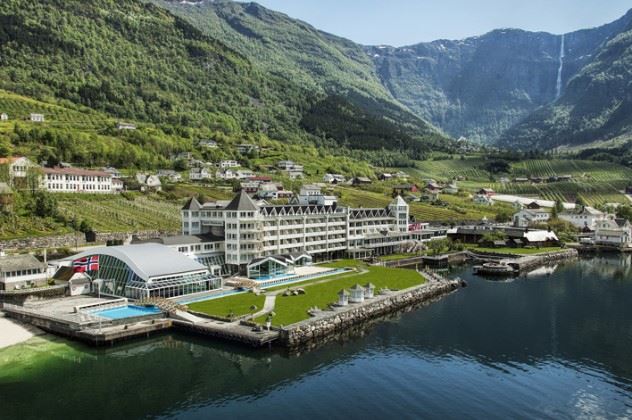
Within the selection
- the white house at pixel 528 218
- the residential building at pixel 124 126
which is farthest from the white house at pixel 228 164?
the white house at pixel 528 218

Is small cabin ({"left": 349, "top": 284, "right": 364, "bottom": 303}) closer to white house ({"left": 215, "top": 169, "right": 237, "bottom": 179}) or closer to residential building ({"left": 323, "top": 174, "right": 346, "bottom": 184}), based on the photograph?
white house ({"left": 215, "top": 169, "right": 237, "bottom": 179})

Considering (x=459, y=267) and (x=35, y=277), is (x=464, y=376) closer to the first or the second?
(x=35, y=277)

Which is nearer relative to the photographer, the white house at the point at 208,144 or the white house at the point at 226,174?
the white house at the point at 226,174

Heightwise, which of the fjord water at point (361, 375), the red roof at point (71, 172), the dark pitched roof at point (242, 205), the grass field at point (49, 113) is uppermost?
the grass field at point (49, 113)

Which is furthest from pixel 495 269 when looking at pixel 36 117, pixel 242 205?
pixel 36 117

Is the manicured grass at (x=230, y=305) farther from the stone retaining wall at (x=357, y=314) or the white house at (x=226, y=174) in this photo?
the white house at (x=226, y=174)

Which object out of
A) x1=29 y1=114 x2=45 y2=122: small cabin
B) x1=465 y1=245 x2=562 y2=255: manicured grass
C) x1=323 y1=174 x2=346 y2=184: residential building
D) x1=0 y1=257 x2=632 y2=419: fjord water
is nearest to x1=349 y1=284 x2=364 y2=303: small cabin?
x1=0 y1=257 x2=632 y2=419: fjord water

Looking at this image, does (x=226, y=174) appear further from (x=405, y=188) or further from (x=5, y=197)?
(x=5, y=197)

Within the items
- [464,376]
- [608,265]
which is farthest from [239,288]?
[608,265]
